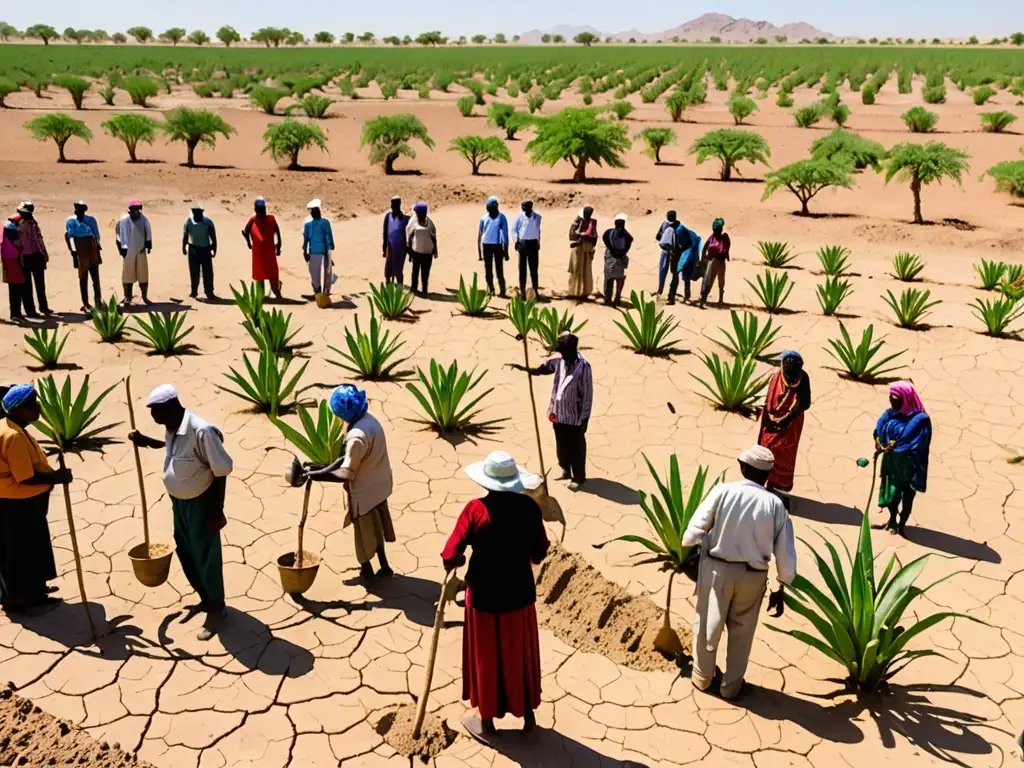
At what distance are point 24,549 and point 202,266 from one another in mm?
7189

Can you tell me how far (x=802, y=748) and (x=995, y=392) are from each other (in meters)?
6.40

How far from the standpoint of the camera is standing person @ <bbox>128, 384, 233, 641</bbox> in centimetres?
Answer: 472

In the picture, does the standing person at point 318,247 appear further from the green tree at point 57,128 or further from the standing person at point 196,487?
the green tree at point 57,128

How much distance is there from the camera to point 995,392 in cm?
910

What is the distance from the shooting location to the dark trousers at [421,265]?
1191cm

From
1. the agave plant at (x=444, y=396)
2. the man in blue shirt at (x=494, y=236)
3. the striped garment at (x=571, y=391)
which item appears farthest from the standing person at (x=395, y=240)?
the striped garment at (x=571, y=391)

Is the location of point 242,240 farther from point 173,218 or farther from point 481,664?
point 481,664

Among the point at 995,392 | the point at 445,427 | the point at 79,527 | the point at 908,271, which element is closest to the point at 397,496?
the point at 445,427

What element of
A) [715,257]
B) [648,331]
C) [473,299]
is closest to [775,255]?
[715,257]

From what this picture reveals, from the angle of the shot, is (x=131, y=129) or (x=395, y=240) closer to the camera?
(x=395, y=240)

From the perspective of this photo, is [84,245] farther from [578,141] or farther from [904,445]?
[578,141]

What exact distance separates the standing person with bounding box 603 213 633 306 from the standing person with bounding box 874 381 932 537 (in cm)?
548

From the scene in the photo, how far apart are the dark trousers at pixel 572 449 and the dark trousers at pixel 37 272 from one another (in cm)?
715

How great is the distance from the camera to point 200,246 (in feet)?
37.0
